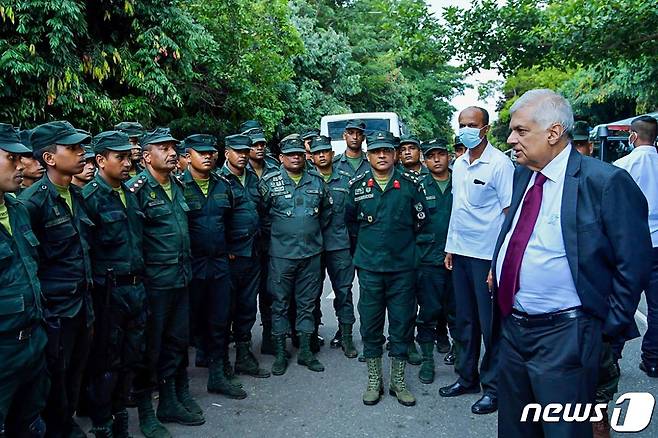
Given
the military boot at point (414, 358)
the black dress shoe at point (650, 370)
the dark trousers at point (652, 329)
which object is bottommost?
the military boot at point (414, 358)

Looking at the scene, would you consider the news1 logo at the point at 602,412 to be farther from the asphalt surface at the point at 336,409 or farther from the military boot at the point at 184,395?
the military boot at the point at 184,395

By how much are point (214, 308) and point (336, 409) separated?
48.9 inches

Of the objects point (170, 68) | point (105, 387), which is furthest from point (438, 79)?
point (105, 387)

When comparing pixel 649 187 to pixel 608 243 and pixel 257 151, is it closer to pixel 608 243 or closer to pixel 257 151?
pixel 608 243

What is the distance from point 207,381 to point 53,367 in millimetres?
1886

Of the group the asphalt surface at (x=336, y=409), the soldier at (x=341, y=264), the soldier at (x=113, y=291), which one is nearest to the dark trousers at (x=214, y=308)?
the asphalt surface at (x=336, y=409)

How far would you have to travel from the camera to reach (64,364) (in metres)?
3.26

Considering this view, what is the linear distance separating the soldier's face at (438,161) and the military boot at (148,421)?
3282mm

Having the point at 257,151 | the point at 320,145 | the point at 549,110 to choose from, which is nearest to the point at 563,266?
the point at 549,110

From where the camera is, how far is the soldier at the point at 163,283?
12.9ft

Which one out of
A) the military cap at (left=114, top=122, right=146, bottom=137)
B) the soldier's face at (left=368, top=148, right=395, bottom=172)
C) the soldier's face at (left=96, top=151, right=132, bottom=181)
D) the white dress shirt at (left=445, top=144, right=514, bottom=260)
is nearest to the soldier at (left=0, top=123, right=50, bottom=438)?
the soldier's face at (left=96, top=151, right=132, bottom=181)

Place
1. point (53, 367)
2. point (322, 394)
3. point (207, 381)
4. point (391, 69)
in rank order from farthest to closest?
point (391, 69) < point (207, 381) < point (322, 394) < point (53, 367)

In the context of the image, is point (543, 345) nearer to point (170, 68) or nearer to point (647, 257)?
point (647, 257)

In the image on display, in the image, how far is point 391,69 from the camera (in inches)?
1034
